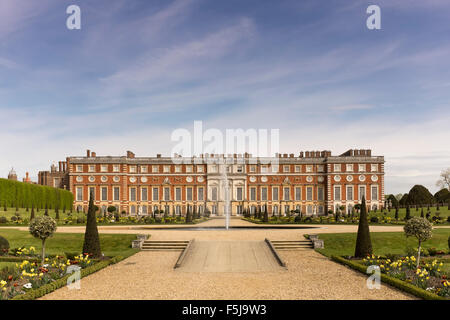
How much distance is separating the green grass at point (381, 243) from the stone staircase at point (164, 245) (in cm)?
688

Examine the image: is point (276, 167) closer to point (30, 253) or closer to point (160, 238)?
point (160, 238)

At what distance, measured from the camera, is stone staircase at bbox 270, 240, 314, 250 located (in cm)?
2089

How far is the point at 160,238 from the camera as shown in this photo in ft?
74.1

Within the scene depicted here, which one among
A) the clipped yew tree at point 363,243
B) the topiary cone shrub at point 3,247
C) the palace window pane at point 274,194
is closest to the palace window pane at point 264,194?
the palace window pane at point 274,194

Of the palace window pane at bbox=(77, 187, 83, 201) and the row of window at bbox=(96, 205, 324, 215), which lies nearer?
the palace window pane at bbox=(77, 187, 83, 201)

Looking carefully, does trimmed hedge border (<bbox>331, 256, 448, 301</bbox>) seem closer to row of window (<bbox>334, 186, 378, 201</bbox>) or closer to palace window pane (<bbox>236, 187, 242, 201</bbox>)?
row of window (<bbox>334, 186, 378, 201</bbox>)

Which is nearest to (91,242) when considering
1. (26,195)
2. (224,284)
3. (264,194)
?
(224,284)

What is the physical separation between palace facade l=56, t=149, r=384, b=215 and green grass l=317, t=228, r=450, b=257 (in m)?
39.3

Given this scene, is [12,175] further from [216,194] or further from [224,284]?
[224,284]

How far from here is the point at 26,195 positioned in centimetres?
4706

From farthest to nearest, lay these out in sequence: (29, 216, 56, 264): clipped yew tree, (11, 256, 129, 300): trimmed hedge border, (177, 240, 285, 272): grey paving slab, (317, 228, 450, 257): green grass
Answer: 1. (317, 228, 450, 257): green grass
2. (29, 216, 56, 264): clipped yew tree
3. (177, 240, 285, 272): grey paving slab
4. (11, 256, 129, 300): trimmed hedge border

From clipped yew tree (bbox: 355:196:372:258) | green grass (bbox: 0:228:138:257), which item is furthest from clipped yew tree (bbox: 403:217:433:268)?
green grass (bbox: 0:228:138:257)

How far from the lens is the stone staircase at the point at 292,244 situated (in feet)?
68.5
